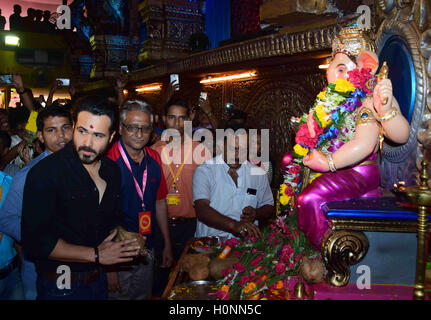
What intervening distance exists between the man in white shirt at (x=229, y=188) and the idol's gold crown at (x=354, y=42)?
1.31 meters

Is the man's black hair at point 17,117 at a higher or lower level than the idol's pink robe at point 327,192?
higher

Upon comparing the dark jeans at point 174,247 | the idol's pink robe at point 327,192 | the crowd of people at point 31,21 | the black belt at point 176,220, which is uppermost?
the crowd of people at point 31,21

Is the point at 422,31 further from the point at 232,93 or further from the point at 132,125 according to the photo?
the point at 232,93

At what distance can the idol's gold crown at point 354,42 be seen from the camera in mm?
2212

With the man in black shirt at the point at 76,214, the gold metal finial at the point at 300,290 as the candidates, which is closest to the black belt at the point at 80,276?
the man in black shirt at the point at 76,214

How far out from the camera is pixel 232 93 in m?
6.25

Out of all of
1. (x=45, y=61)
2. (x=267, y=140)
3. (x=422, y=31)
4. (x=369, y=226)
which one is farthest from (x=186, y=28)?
(x=45, y=61)

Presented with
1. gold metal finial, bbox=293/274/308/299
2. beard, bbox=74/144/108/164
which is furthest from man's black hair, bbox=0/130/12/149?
gold metal finial, bbox=293/274/308/299

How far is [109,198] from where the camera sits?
7.30 ft

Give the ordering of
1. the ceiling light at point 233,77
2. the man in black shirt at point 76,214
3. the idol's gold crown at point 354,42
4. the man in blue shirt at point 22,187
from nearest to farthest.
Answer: the man in black shirt at point 76,214
the idol's gold crown at point 354,42
the man in blue shirt at point 22,187
the ceiling light at point 233,77

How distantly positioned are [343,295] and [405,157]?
1.01 meters

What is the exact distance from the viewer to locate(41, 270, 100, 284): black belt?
2.04 meters

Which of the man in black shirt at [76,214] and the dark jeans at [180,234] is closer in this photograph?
the man in black shirt at [76,214]

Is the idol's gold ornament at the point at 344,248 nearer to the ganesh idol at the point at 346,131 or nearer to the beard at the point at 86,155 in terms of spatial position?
the ganesh idol at the point at 346,131
